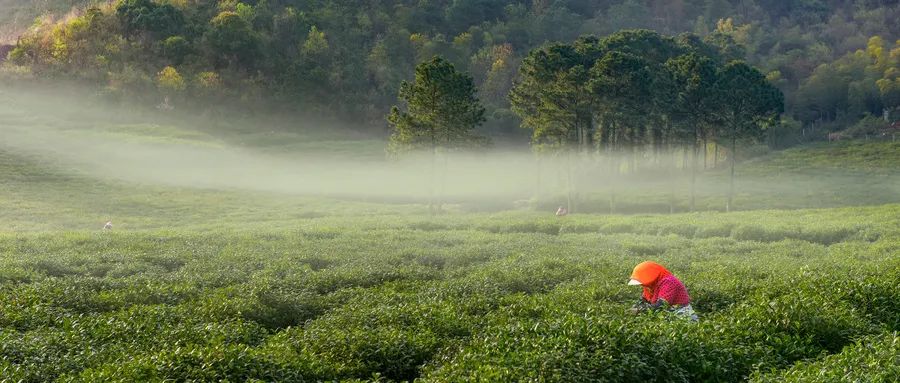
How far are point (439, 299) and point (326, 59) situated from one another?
133 m

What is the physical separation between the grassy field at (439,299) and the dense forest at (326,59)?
62.5 metres

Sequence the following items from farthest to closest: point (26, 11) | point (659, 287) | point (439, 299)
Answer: point (26, 11), point (439, 299), point (659, 287)

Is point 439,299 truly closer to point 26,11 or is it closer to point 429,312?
point 429,312

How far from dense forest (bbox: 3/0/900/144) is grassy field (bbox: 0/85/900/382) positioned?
6248 cm

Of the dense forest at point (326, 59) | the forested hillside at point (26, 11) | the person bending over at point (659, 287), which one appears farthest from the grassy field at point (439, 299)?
the forested hillside at point (26, 11)

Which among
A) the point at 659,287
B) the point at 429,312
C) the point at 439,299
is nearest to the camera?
the point at 429,312

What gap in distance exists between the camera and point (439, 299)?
73.5 feet

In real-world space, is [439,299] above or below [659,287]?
below

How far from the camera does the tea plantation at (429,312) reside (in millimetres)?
14078

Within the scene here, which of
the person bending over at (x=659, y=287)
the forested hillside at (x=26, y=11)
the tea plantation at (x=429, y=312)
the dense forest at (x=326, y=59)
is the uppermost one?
the forested hillside at (x=26, y=11)

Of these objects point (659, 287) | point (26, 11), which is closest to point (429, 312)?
point (659, 287)

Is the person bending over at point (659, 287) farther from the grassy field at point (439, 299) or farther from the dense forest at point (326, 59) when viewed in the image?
the dense forest at point (326, 59)

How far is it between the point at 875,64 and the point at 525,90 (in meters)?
129

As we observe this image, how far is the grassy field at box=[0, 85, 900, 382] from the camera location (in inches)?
561
